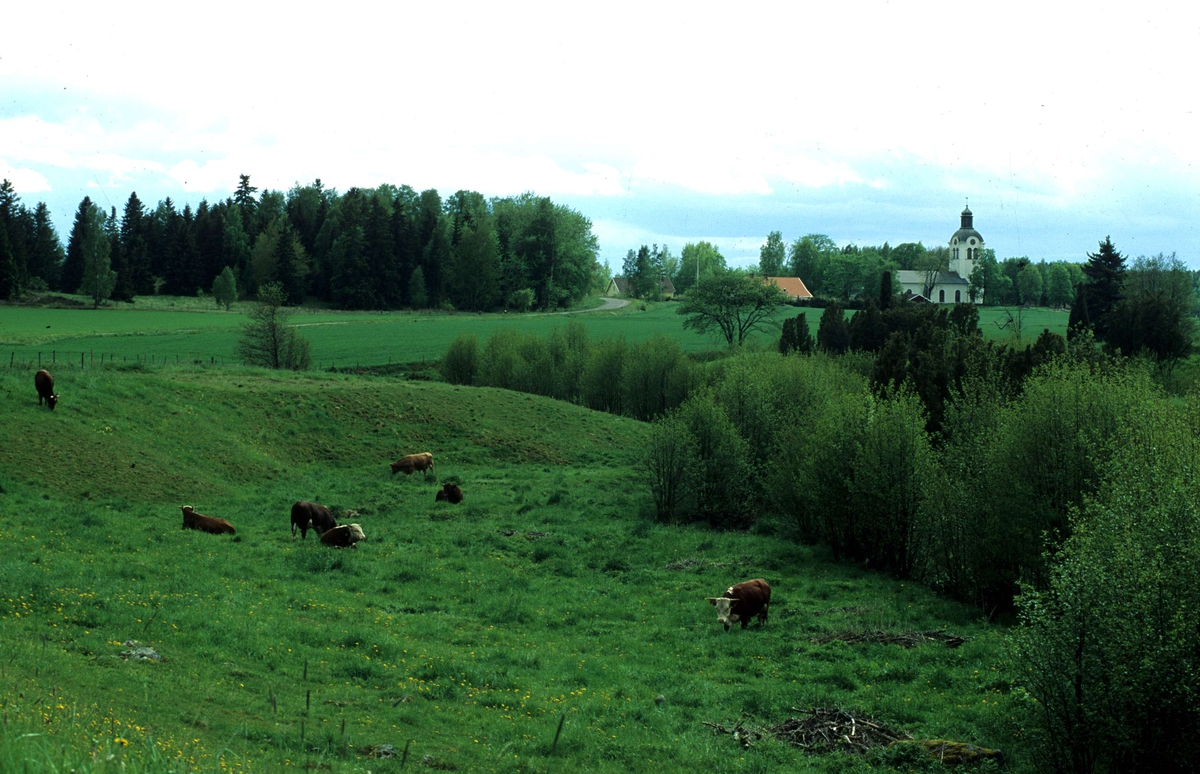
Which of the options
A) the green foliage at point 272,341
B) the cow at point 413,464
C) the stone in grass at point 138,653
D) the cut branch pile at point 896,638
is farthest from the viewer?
the green foliage at point 272,341

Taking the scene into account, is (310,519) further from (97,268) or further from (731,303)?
(97,268)

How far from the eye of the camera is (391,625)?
20203mm

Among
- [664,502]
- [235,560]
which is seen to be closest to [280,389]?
[664,502]

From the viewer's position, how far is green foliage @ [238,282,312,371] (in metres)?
72.5

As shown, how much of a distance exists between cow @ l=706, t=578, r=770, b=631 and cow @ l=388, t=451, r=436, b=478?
2537cm

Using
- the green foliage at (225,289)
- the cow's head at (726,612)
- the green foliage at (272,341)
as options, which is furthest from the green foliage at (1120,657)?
the green foliage at (225,289)

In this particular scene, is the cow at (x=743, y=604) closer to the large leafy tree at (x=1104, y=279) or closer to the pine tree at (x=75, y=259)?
the large leafy tree at (x=1104, y=279)

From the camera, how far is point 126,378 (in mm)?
46094

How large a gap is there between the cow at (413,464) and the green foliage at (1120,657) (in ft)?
116

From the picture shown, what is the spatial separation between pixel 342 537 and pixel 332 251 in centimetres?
12150

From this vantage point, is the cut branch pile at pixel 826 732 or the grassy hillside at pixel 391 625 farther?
the cut branch pile at pixel 826 732

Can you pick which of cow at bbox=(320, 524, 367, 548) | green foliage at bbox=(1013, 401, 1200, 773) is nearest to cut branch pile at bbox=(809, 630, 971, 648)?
green foliage at bbox=(1013, 401, 1200, 773)

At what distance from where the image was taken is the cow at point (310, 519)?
97.2 feet

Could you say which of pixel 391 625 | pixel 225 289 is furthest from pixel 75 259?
pixel 391 625
